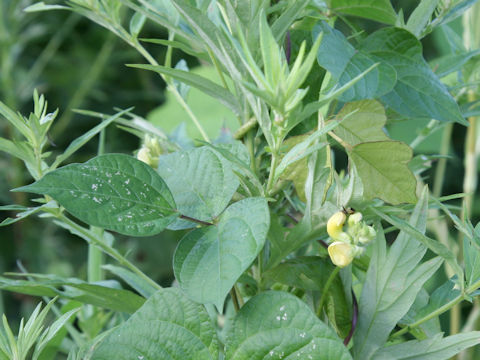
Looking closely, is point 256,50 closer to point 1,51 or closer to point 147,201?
point 147,201

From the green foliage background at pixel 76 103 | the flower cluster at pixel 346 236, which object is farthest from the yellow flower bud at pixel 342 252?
the green foliage background at pixel 76 103

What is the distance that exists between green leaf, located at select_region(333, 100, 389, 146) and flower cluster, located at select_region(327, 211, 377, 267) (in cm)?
6

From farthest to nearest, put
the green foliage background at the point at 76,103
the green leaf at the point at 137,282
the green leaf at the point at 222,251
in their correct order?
the green foliage background at the point at 76,103 → the green leaf at the point at 137,282 → the green leaf at the point at 222,251

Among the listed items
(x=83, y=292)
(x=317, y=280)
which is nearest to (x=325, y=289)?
(x=317, y=280)

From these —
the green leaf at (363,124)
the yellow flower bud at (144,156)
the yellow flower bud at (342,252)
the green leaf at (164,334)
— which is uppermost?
the green leaf at (363,124)

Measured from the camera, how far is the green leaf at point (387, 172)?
0.85 ft

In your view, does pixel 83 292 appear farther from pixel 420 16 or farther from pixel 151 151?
pixel 420 16

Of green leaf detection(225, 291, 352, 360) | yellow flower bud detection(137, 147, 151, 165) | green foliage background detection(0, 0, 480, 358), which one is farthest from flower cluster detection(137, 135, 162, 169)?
green foliage background detection(0, 0, 480, 358)

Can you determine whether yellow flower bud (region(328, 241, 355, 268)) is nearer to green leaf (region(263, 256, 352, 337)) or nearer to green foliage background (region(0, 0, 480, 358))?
green leaf (region(263, 256, 352, 337))

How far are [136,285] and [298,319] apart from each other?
Answer: 0.45 ft

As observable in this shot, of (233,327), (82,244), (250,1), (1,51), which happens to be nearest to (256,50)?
(250,1)

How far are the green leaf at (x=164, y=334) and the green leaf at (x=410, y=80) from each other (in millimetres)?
136

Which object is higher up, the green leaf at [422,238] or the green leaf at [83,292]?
the green leaf at [422,238]

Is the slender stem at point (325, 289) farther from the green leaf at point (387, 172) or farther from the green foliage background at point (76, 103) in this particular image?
the green foliage background at point (76, 103)
